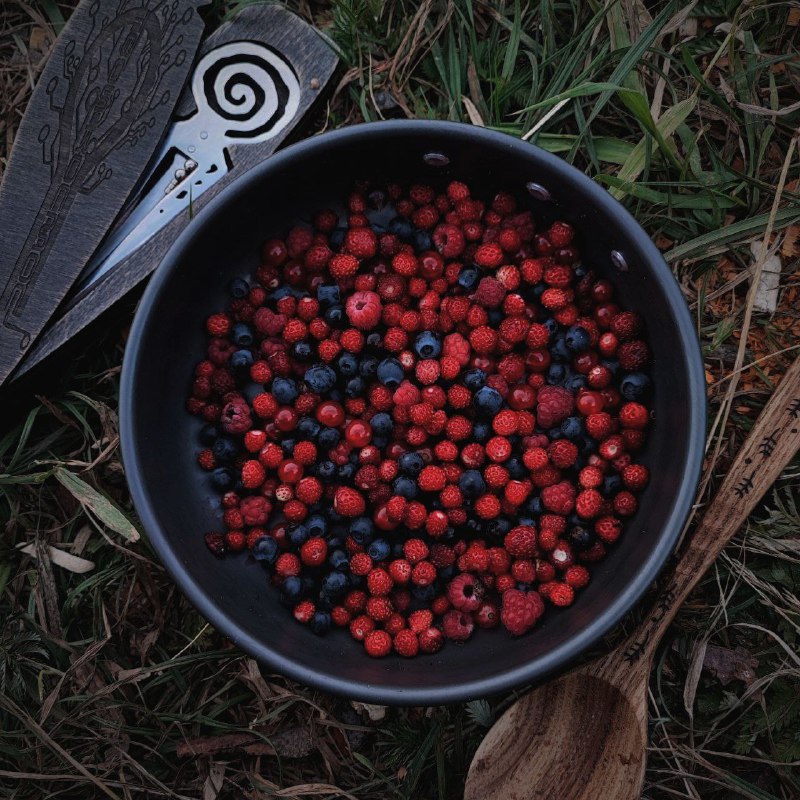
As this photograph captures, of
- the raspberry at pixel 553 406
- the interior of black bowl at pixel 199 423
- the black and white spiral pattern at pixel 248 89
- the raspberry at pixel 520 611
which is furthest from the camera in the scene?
the black and white spiral pattern at pixel 248 89

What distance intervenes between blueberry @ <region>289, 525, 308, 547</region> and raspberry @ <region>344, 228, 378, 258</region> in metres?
0.76

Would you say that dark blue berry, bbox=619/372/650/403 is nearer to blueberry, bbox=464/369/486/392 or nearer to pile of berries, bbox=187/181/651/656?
pile of berries, bbox=187/181/651/656

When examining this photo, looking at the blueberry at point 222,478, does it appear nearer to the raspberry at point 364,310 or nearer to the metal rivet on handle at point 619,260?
the raspberry at point 364,310

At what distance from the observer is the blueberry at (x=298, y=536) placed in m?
1.88

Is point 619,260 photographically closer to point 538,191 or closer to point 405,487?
point 538,191

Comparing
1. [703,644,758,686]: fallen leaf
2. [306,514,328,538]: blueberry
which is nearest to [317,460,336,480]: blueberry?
[306,514,328,538]: blueberry

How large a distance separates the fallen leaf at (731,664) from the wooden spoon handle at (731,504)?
26 centimetres

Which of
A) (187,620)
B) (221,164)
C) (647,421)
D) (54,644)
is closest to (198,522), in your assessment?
(187,620)

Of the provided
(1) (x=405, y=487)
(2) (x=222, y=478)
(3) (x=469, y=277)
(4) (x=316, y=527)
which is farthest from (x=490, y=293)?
(2) (x=222, y=478)

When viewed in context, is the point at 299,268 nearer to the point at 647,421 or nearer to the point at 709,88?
the point at 647,421

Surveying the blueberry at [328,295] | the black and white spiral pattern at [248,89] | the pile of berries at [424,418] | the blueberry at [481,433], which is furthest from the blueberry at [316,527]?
the black and white spiral pattern at [248,89]

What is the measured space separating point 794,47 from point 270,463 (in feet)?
6.39

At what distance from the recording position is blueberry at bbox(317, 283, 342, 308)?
196 centimetres

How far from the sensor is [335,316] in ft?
6.39
